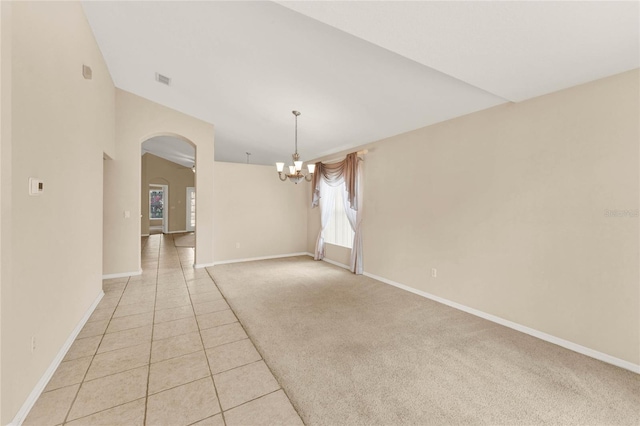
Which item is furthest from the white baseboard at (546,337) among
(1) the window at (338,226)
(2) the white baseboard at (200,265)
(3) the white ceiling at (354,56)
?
(2) the white baseboard at (200,265)

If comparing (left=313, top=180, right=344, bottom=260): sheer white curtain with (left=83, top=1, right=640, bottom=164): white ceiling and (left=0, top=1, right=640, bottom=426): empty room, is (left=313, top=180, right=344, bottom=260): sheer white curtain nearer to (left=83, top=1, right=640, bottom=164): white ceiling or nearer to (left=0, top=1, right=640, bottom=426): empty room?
(left=83, top=1, right=640, bottom=164): white ceiling

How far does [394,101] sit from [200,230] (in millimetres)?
4385

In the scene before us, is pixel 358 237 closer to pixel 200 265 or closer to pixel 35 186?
pixel 200 265

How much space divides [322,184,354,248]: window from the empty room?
97 centimetres

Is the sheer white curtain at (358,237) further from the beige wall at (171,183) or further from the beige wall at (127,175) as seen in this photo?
the beige wall at (171,183)

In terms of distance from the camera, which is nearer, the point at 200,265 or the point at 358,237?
the point at 358,237

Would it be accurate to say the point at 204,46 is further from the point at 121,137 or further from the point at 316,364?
the point at 316,364

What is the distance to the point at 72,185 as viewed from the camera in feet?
8.16

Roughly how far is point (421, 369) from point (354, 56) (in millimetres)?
2934

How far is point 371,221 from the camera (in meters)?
4.75

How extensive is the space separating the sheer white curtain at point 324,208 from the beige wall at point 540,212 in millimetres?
2299

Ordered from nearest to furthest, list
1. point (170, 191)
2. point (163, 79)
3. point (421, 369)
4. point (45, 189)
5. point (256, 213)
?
point (45, 189), point (421, 369), point (163, 79), point (256, 213), point (170, 191)

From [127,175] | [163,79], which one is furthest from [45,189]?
[127,175]

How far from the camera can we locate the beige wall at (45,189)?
152cm
